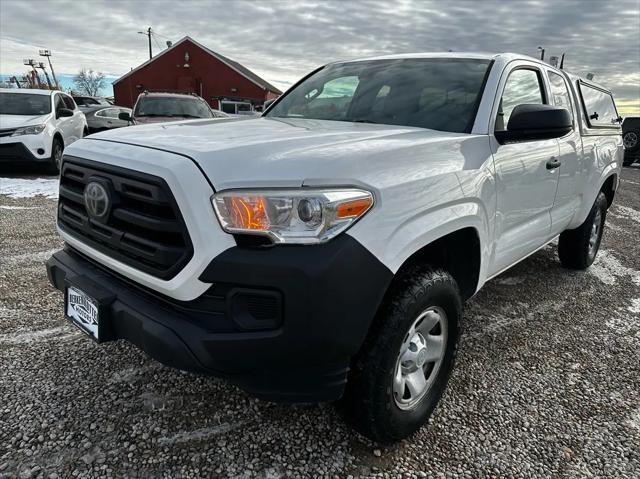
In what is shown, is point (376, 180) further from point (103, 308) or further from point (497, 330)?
point (497, 330)

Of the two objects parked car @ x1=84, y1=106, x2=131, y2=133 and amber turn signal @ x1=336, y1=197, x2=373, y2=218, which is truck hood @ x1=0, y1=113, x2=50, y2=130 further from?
amber turn signal @ x1=336, y1=197, x2=373, y2=218

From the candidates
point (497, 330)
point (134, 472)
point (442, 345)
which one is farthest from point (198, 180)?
point (497, 330)

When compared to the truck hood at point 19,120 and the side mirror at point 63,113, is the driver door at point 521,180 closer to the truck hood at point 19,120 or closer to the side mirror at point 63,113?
the truck hood at point 19,120

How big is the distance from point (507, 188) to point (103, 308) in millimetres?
2076

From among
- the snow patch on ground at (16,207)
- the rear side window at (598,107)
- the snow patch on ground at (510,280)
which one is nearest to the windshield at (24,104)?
the snow patch on ground at (16,207)

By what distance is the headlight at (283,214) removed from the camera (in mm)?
1665

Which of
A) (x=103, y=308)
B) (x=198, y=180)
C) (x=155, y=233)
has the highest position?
(x=198, y=180)

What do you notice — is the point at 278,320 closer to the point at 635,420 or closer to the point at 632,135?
the point at 635,420

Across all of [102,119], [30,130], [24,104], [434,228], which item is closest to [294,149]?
[434,228]

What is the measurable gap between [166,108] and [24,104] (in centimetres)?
252

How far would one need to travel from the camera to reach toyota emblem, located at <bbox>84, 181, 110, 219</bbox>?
2.00 metres

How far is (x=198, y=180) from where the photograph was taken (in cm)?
172

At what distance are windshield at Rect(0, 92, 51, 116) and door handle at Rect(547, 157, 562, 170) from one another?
9.00 metres

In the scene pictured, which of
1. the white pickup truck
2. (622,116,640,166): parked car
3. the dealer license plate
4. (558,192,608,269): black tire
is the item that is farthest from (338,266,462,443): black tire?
(622,116,640,166): parked car
